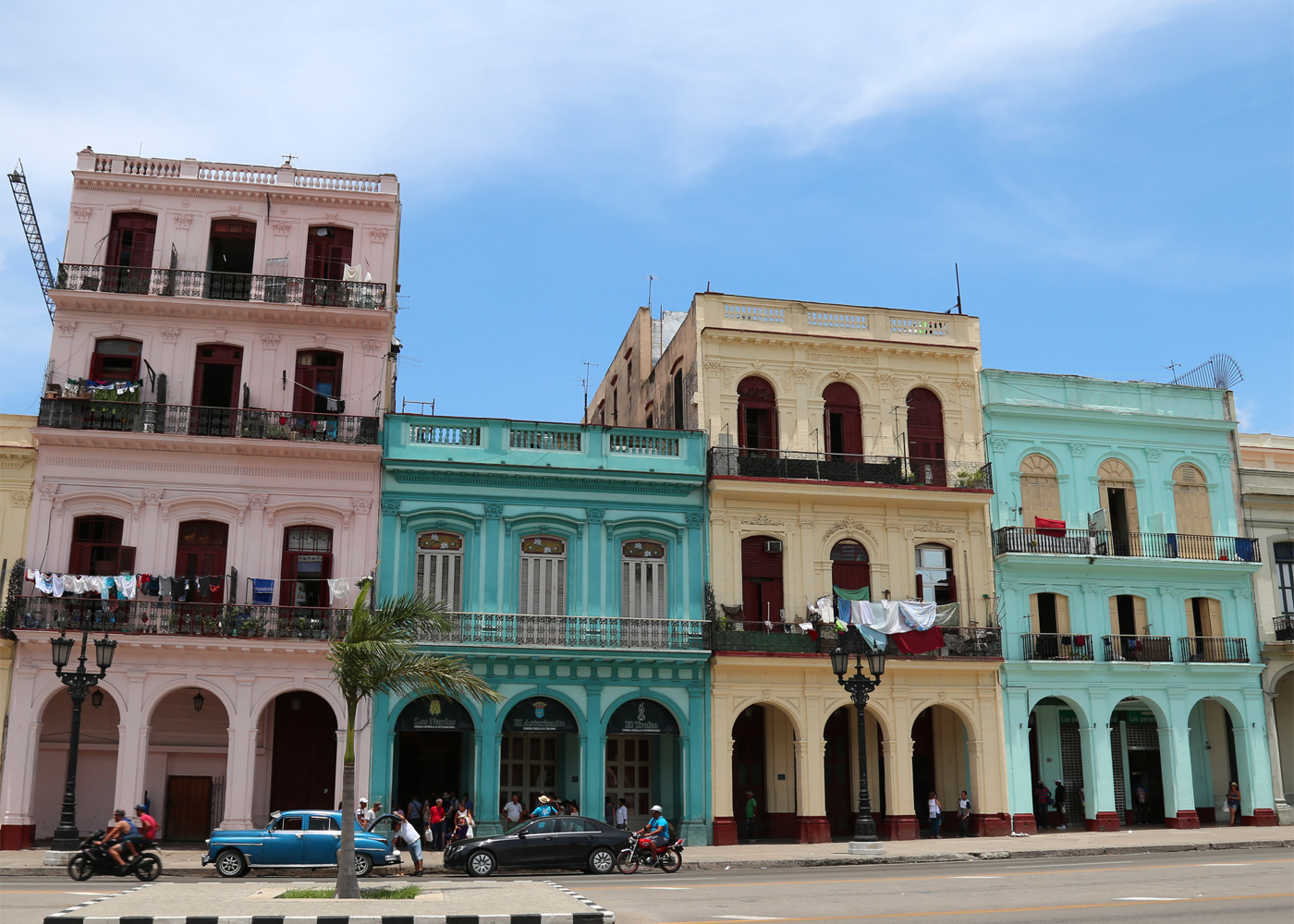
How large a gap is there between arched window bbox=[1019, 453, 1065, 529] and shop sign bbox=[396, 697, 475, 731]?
16231 millimetres

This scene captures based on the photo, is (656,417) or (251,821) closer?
(251,821)

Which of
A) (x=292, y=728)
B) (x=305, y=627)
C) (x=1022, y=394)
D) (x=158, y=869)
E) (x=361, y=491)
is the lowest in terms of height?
(x=158, y=869)

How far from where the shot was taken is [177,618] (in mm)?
27938

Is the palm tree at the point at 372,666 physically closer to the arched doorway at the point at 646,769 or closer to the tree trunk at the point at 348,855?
the tree trunk at the point at 348,855

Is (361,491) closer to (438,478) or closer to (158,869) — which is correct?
(438,478)

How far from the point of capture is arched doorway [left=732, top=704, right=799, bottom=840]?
31438 mm

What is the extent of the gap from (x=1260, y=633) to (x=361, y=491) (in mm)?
24937

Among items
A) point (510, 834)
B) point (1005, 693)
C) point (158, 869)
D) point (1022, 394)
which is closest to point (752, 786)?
point (1005, 693)

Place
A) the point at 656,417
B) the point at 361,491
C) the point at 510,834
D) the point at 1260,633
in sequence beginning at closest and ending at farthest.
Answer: the point at 510,834 → the point at 361,491 → the point at 1260,633 → the point at 656,417

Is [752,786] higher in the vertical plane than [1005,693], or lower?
lower

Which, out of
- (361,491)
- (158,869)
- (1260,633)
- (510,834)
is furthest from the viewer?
(1260,633)

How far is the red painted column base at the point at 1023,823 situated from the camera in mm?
31297

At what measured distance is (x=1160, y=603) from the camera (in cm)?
3394

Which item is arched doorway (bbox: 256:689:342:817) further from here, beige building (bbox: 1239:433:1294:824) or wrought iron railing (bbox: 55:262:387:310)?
beige building (bbox: 1239:433:1294:824)
